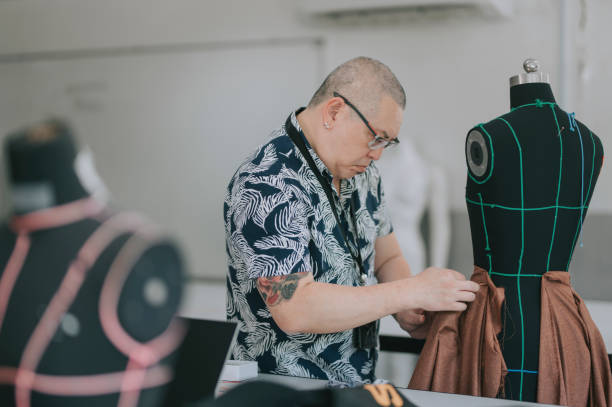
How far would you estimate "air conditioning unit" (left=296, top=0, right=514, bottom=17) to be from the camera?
3.95m

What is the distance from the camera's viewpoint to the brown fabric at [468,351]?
166cm

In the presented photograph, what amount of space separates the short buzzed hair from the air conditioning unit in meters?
2.42

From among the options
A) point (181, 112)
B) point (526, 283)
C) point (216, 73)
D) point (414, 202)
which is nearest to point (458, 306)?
point (526, 283)

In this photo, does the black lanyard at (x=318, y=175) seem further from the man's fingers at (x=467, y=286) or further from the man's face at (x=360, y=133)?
the man's fingers at (x=467, y=286)

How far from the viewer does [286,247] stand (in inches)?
63.6

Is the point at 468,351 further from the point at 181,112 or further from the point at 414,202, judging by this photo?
the point at 181,112

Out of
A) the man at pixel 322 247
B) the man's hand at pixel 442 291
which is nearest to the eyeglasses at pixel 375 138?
the man at pixel 322 247


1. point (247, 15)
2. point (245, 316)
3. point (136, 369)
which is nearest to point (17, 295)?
point (136, 369)

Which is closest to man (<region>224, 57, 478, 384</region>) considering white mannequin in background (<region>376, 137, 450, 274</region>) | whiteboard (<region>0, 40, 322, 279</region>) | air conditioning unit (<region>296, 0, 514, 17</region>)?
white mannequin in background (<region>376, 137, 450, 274</region>)

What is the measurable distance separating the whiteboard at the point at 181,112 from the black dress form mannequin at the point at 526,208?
3119 mm

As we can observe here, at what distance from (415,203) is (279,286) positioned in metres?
2.66

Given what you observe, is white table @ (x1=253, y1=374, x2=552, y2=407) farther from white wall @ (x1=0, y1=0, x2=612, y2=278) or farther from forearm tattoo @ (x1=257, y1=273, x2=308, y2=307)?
white wall @ (x1=0, y1=0, x2=612, y2=278)

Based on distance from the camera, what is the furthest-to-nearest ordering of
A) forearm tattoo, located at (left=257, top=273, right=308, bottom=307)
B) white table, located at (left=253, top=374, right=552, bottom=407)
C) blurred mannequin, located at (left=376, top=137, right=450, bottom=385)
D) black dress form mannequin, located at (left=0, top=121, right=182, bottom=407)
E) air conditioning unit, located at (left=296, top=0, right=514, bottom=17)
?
blurred mannequin, located at (left=376, top=137, right=450, bottom=385), air conditioning unit, located at (left=296, top=0, right=514, bottom=17), forearm tattoo, located at (left=257, top=273, right=308, bottom=307), white table, located at (left=253, top=374, right=552, bottom=407), black dress form mannequin, located at (left=0, top=121, right=182, bottom=407)

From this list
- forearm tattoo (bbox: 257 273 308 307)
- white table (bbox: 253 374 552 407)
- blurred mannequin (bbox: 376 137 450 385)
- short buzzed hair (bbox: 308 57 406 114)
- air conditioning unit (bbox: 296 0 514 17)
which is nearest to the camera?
white table (bbox: 253 374 552 407)
